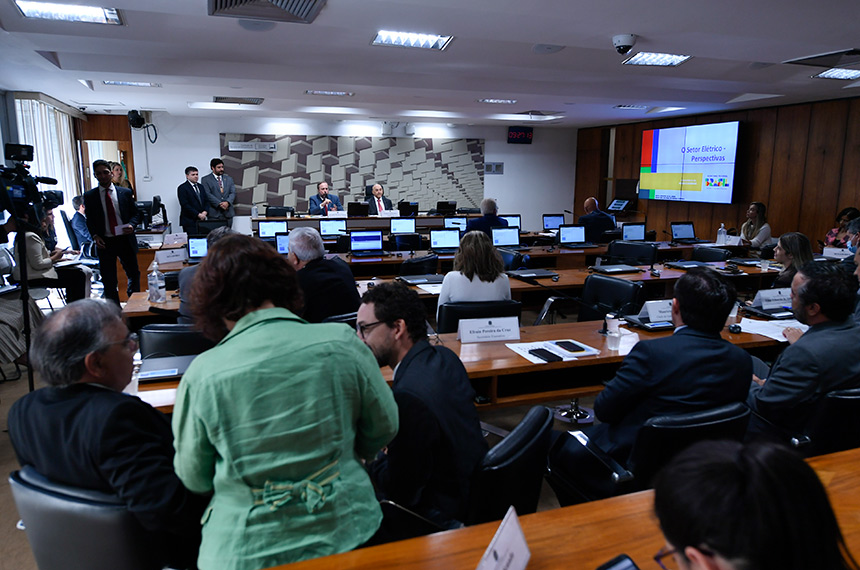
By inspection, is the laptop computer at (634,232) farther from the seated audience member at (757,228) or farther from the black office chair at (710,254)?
the black office chair at (710,254)

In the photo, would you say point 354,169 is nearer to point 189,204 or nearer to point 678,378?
point 189,204

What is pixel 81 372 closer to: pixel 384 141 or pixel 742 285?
pixel 742 285

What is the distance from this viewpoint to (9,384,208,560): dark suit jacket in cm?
127

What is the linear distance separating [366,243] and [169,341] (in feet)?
12.9

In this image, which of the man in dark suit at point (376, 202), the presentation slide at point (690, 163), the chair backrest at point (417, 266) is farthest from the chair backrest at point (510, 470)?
the presentation slide at point (690, 163)

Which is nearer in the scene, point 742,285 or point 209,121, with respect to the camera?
point 742,285

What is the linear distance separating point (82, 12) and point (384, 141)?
8261mm

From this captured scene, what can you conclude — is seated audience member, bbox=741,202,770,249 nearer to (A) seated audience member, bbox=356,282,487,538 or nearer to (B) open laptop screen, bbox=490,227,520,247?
(B) open laptop screen, bbox=490,227,520,247

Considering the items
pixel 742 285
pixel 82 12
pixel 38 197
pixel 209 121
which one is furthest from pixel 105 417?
pixel 209 121

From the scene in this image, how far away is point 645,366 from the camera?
6.36 feet

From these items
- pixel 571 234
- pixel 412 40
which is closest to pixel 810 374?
pixel 412 40

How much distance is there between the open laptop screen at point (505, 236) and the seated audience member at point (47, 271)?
4.70 meters

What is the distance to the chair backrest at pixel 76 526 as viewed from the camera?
1.26 meters

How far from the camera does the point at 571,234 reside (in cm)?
764
